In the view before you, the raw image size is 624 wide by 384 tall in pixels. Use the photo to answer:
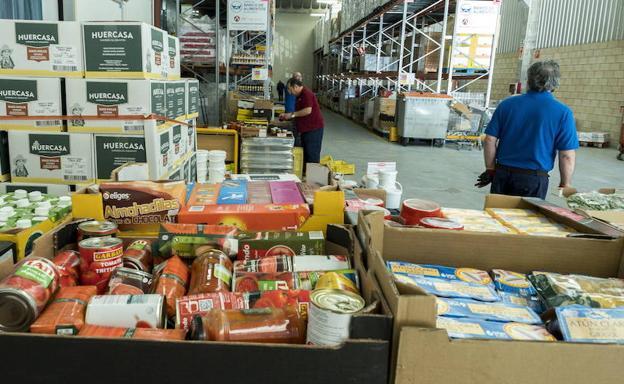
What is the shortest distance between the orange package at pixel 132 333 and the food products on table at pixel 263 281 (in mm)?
351

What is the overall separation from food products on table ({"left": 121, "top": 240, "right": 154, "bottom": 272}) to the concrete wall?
3161cm

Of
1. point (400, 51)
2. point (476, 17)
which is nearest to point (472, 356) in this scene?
point (476, 17)

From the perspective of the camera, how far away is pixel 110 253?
1574 mm

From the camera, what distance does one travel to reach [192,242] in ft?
5.69

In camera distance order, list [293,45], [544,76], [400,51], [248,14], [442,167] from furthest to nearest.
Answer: [293,45] < [400,51] < [442,167] < [248,14] < [544,76]

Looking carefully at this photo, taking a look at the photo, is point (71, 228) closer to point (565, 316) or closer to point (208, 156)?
point (565, 316)

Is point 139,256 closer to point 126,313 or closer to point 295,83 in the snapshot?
point 126,313

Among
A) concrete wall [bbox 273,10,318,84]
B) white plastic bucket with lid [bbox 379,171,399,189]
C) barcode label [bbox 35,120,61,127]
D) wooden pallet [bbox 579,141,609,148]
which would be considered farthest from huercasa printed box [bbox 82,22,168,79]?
concrete wall [bbox 273,10,318,84]

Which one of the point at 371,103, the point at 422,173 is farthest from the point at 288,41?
the point at 422,173

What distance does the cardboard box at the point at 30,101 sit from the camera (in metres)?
3.23

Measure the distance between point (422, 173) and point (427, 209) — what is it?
6.72 m

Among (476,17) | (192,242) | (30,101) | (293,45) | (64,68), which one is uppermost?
(293,45)

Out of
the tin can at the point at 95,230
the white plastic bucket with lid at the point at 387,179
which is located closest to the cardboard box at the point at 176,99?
the white plastic bucket with lid at the point at 387,179

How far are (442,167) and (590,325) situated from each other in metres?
8.42
